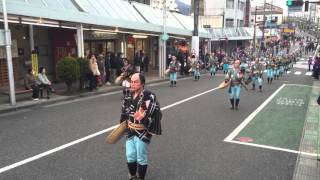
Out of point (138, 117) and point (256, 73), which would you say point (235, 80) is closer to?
point (256, 73)

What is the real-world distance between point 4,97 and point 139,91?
11625 millimetres

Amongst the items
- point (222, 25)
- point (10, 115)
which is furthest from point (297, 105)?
point (222, 25)

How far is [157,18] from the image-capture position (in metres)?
28.8

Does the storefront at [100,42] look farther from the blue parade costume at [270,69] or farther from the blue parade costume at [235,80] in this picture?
the blue parade costume at [235,80]

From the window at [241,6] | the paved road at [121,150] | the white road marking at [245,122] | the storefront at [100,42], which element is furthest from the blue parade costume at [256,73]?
the window at [241,6]

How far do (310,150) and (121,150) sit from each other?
157 inches

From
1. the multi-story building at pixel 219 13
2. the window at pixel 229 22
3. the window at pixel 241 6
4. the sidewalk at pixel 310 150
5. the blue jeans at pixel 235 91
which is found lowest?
the sidewalk at pixel 310 150

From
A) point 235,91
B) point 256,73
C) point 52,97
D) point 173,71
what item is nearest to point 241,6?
point 173,71

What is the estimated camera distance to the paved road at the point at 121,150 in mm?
6520

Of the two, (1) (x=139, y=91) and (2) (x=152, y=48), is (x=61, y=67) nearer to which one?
(1) (x=139, y=91)

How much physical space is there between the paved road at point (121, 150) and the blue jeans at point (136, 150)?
0.87 m

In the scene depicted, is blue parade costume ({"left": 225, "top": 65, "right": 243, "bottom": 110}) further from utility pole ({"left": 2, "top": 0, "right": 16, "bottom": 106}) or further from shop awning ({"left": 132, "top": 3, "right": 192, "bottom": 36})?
shop awning ({"left": 132, "top": 3, "right": 192, "bottom": 36})

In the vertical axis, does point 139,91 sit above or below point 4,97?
above

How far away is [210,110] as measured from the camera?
13188mm
